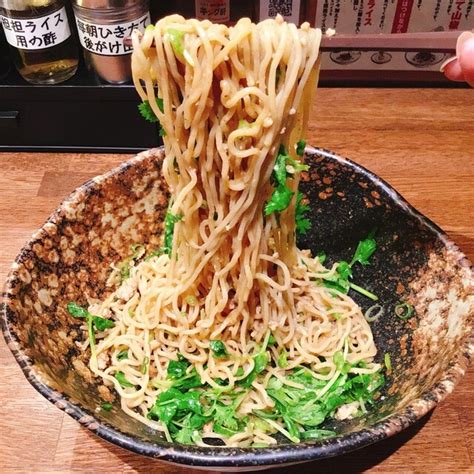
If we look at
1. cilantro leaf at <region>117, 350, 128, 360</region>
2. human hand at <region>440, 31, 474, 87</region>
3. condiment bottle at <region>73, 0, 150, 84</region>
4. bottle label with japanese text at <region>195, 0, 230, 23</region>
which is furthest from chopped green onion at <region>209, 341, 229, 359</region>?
bottle label with japanese text at <region>195, 0, 230, 23</region>

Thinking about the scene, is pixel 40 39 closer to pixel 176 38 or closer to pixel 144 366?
pixel 176 38

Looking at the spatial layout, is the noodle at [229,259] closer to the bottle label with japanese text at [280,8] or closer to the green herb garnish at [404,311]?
the green herb garnish at [404,311]

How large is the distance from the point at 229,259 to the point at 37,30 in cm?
104

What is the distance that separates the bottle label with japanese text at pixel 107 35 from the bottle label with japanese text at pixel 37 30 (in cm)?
6

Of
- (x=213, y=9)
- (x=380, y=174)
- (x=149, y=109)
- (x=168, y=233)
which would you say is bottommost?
(x=380, y=174)

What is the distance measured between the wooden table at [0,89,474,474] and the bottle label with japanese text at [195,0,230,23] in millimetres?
506

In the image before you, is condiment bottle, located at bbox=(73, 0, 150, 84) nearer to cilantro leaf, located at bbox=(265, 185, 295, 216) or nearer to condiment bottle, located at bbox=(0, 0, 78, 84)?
condiment bottle, located at bbox=(0, 0, 78, 84)

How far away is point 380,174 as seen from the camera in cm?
200

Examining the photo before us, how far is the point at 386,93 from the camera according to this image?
2.37 m

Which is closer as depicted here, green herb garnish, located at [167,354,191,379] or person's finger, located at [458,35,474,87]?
person's finger, located at [458,35,474,87]

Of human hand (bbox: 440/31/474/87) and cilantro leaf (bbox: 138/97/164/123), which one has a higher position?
human hand (bbox: 440/31/474/87)

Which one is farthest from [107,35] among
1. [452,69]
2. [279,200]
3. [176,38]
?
[452,69]

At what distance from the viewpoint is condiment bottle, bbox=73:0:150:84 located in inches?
68.9

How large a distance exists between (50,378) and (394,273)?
2.88ft
